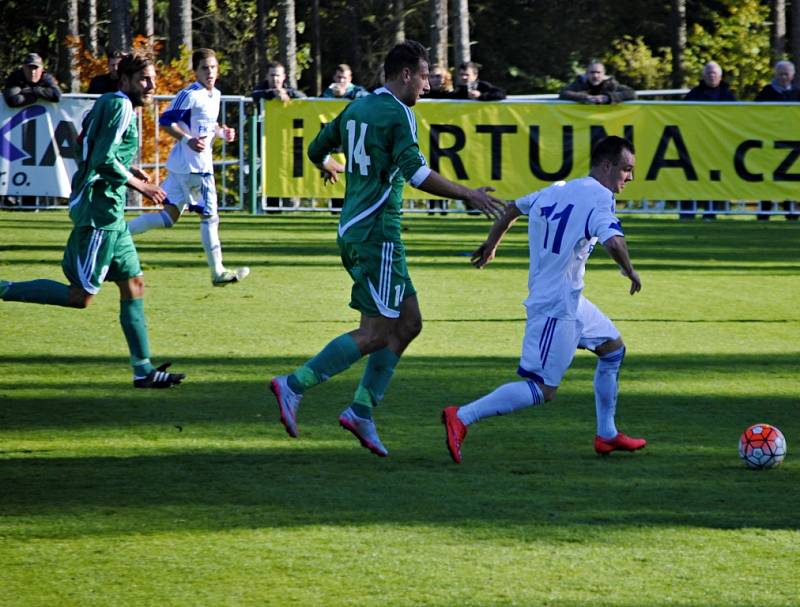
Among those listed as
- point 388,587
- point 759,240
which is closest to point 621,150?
point 388,587

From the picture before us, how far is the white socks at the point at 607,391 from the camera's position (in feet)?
25.5

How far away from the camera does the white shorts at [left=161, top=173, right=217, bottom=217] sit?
48.0 ft

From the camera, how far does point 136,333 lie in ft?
31.0

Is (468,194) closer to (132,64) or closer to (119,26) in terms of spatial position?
(132,64)

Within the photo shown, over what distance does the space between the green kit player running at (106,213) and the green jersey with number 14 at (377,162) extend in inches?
74.5

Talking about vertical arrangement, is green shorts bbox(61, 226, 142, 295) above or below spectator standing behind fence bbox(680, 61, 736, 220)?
below

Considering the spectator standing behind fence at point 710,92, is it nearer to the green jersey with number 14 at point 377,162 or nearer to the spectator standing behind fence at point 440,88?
the spectator standing behind fence at point 440,88

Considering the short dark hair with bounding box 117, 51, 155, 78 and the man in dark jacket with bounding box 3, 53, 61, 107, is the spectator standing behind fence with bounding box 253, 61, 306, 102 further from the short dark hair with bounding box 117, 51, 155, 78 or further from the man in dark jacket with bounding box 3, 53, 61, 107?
the short dark hair with bounding box 117, 51, 155, 78

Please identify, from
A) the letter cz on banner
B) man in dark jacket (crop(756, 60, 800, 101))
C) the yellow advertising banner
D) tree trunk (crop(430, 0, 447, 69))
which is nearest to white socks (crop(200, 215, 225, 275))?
the yellow advertising banner

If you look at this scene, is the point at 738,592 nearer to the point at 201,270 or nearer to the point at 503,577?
the point at 503,577

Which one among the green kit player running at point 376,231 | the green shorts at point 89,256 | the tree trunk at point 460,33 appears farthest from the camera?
the tree trunk at point 460,33

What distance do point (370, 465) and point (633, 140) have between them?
16298 mm

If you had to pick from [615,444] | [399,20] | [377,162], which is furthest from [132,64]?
[399,20]

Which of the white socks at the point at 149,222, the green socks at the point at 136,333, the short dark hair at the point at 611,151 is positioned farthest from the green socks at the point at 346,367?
the white socks at the point at 149,222
